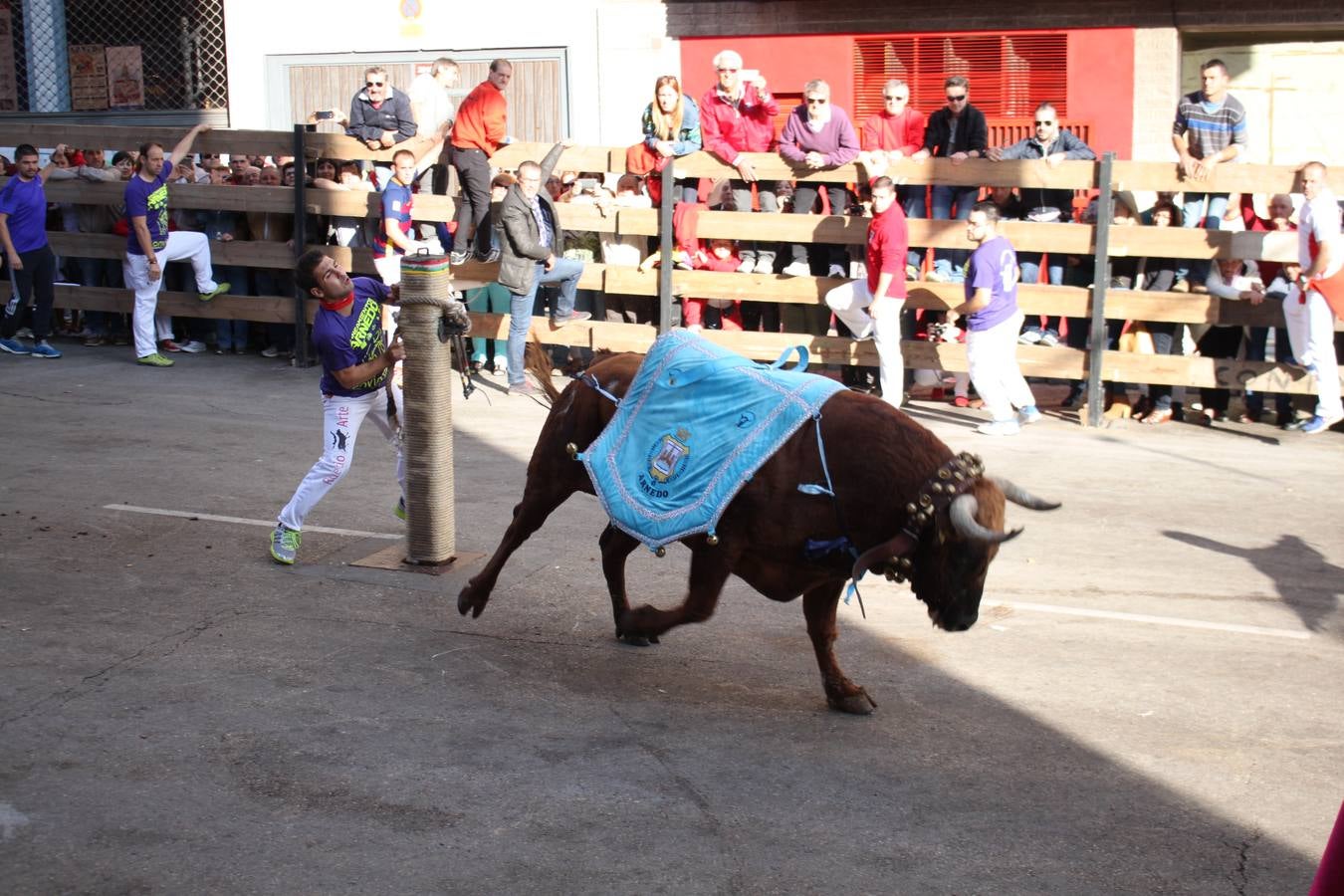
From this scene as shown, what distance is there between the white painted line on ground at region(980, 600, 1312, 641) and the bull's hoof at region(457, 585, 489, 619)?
245 cm

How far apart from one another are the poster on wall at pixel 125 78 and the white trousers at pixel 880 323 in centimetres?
1433

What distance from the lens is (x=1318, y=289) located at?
38.4 ft

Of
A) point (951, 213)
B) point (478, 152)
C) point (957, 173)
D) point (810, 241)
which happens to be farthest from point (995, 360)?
point (478, 152)

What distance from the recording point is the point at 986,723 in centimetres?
635

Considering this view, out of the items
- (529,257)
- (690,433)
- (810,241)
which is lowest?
(690,433)

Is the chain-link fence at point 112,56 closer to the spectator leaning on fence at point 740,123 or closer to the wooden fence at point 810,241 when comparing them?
the wooden fence at point 810,241

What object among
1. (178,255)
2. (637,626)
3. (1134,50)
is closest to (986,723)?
(637,626)

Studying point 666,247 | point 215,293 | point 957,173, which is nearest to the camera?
point 957,173

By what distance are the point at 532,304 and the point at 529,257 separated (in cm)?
46

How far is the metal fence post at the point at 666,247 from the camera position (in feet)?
44.9

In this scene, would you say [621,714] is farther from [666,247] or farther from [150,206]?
[150,206]

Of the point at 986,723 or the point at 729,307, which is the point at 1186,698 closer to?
the point at 986,723

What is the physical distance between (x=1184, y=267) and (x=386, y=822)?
952 cm

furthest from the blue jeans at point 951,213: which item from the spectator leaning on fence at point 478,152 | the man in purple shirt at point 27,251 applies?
the man in purple shirt at point 27,251
